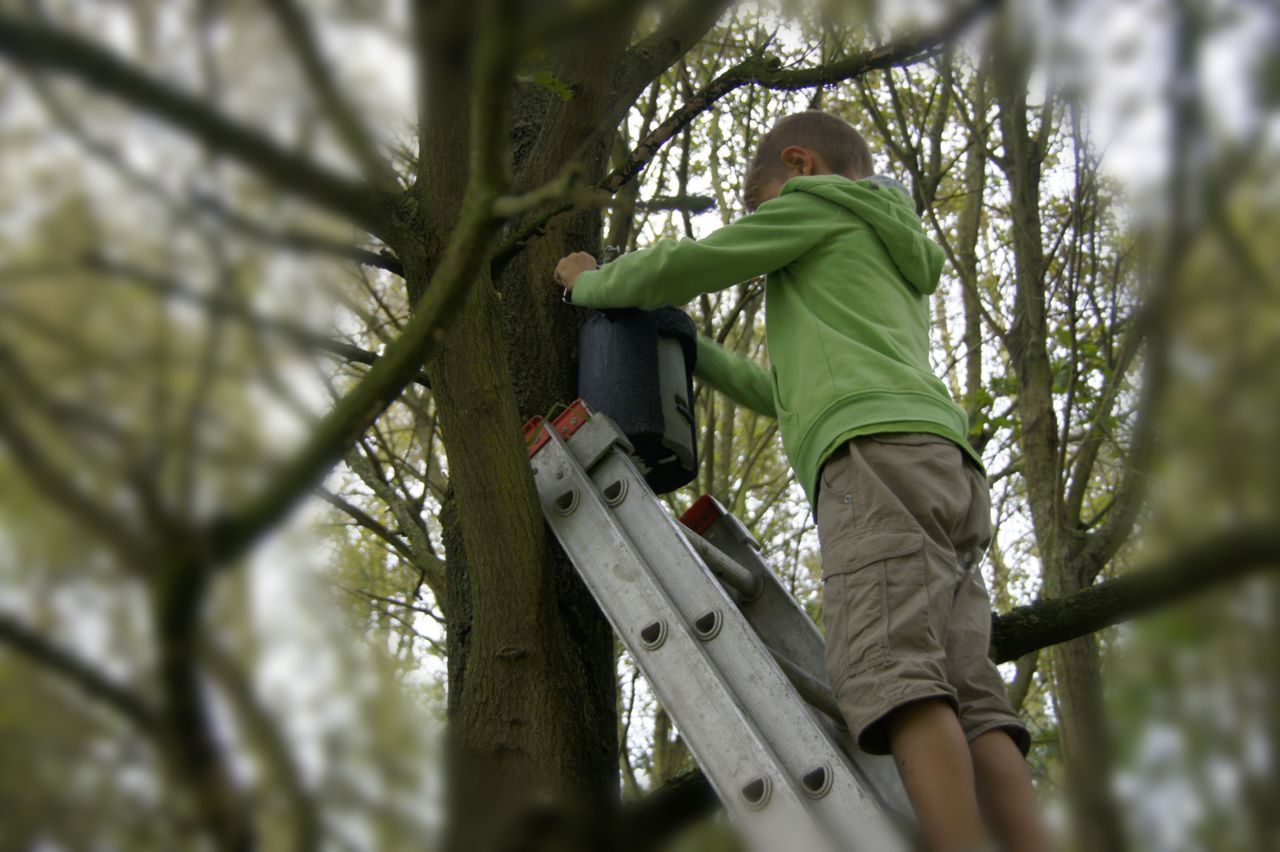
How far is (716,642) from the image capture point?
2.21 meters

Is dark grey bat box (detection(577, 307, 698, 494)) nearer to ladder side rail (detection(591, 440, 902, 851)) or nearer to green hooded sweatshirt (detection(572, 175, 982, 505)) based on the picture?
green hooded sweatshirt (detection(572, 175, 982, 505))

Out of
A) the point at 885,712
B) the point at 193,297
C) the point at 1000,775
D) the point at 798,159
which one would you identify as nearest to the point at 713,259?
the point at 798,159

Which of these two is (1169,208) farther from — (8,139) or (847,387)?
(847,387)

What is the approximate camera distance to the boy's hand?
2873 millimetres

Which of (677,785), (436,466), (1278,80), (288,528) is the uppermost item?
(436,466)

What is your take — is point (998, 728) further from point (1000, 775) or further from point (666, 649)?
point (666, 649)

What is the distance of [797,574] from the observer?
766 cm

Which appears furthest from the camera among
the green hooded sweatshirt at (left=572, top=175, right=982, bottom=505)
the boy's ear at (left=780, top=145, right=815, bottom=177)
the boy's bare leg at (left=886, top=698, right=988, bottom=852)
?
the boy's ear at (left=780, top=145, right=815, bottom=177)

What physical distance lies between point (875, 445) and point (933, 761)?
67 centimetres

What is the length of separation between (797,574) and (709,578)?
5511 mm

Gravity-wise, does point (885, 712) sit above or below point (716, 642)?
below

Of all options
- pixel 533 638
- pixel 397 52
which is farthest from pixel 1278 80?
pixel 533 638

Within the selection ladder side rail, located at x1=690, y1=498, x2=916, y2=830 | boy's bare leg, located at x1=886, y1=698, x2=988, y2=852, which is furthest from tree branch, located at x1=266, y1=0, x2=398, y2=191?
ladder side rail, located at x1=690, y1=498, x2=916, y2=830

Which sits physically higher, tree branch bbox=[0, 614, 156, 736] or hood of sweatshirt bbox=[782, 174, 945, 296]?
hood of sweatshirt bbox=[782, 174, 945, 296]
